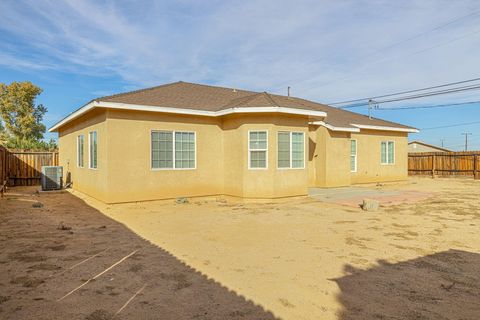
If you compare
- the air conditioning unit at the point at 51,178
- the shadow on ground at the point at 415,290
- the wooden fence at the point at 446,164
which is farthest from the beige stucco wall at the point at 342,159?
the air conditioning unit at the point at 51,178

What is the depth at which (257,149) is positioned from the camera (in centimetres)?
1254

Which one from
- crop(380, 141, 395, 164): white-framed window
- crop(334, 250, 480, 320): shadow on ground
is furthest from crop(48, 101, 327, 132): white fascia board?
crop(380, 141, 395, 164): white-framed window

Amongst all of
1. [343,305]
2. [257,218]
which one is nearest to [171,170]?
[257,218]

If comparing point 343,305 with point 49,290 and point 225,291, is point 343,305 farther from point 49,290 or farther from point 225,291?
point 49,290

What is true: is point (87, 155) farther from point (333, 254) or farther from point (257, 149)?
point (333, 254)

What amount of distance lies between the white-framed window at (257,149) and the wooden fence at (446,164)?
21875 mm

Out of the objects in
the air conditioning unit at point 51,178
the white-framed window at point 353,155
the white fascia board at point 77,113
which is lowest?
the air conditioning unit at point 51,178

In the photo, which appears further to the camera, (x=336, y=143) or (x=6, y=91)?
(x=6, y=91)

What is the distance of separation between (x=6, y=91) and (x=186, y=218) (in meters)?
40.0

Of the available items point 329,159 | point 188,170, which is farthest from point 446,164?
point 188,170

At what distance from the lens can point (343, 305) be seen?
4004 mm

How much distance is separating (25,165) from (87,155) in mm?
9664

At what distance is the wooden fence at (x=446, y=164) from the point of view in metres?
25.8

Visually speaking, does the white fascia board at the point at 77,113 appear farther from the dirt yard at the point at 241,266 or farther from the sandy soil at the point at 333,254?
the dirt yard at the point at 241,266
